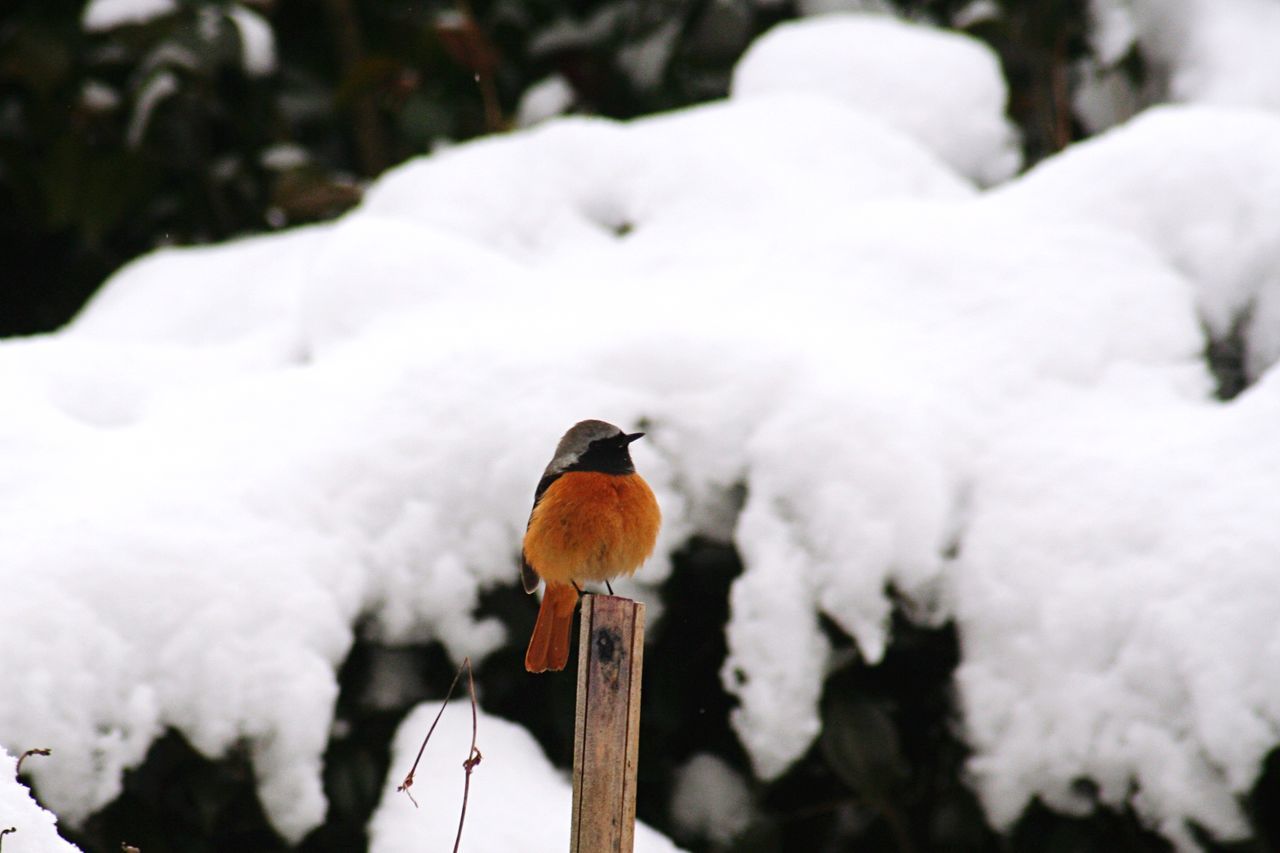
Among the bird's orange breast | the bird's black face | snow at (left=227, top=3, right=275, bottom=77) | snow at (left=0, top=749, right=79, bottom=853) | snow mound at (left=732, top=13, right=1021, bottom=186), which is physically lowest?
snow at (left=227, top=3, right=275, bottom=77)

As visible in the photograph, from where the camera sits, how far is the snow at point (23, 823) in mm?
1382

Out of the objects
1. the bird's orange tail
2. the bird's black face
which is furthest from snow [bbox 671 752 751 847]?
the bird's black face

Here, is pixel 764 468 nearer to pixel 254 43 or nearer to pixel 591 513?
pixel 591 513

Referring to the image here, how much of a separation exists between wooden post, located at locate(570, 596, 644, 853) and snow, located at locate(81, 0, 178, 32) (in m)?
3.83

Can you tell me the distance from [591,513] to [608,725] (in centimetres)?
58

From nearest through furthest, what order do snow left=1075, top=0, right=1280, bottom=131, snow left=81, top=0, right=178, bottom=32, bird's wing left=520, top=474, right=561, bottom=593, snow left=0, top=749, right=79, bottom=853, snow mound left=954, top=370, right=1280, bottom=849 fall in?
1. snow left=0, top=749, right=79, bottom=853
2. snow mound left=954, top=370, right=1280, bottom=849
3. bird's wing left=520, top=474, right=561, bottom=593
4. snow left=1075, top=0, right=1280, bottom=131
5. snow left=81, top=0, right=178, bottom=32

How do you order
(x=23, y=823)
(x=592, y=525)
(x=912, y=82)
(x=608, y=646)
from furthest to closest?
(x=912, y=82) → (x=592, y=525) → (x=608, y=646) → (x=23, y=823)

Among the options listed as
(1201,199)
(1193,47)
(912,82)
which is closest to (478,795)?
(1201,199)

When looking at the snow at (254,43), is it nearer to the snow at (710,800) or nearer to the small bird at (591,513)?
the small bird at (591,513)

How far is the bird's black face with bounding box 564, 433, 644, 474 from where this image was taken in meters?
2.54

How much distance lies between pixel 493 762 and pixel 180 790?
67 cm

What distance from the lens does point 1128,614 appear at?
8.50 ft

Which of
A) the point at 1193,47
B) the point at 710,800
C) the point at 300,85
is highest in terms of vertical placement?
the point at 1193,47

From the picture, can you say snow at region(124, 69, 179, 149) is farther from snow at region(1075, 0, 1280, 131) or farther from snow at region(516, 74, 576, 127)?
snow at region(1075, 0, 1280, 131)
